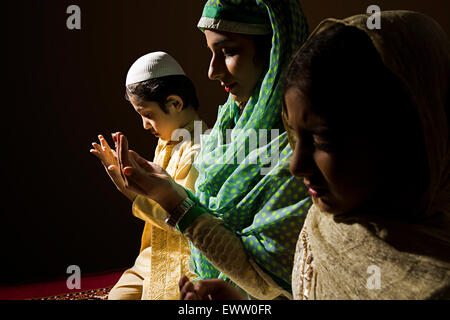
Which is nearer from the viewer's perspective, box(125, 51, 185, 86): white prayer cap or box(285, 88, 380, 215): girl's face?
box(285, 88, 380, 215): girl's face

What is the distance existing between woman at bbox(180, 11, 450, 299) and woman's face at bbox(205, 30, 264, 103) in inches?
22.8

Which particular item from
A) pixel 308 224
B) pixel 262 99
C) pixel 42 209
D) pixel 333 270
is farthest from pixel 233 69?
pixel 42 209

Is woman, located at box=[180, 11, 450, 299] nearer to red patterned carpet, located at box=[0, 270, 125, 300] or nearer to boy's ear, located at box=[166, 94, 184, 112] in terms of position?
boy's ear, located at box=[166, 94, 184, 112]

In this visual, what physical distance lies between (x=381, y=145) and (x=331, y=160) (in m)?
0.09

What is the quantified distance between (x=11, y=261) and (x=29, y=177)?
2.06 feet

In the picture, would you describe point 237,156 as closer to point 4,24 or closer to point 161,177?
point 161,177

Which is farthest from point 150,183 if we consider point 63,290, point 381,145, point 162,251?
point 63,290

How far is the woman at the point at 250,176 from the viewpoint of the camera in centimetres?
138

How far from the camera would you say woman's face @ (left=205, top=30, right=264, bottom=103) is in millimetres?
1448

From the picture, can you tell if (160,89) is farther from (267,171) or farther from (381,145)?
(381,145)

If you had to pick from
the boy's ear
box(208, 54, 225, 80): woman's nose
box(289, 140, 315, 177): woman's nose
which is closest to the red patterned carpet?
the boy's ear

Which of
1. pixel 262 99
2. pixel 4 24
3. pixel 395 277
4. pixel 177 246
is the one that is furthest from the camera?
pixel 4 24

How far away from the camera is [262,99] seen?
140 cm

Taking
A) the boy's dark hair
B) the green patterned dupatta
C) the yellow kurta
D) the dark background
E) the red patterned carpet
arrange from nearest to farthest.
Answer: the green patterned dupatta
the yellow kurta
the boy's dark hair
the red patterned carpet
the dark background
